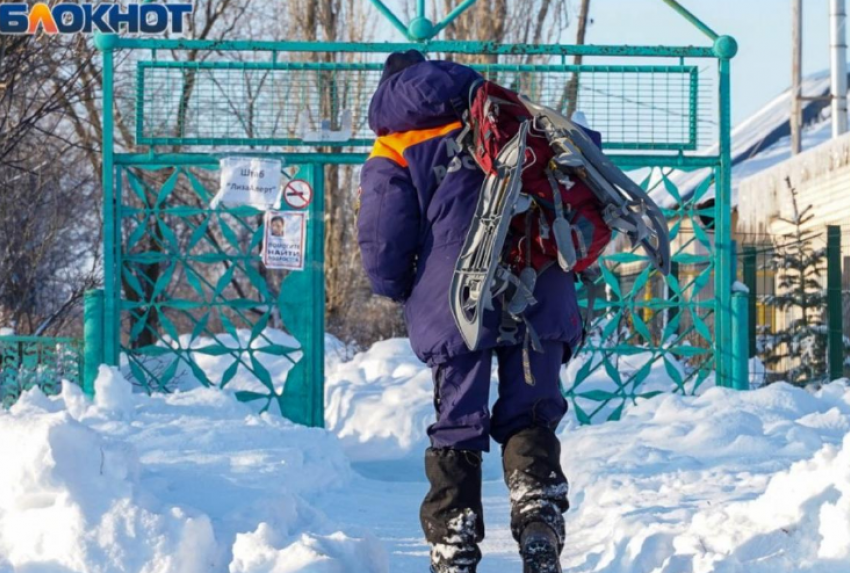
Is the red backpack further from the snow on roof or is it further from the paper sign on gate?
the snow on roof

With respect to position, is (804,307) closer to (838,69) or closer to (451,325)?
(451,325)

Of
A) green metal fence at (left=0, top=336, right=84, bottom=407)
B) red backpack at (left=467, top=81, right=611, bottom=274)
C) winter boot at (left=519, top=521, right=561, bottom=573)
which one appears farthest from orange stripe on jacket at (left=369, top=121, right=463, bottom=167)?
green metal fence at (left=0, top=336, right=84, bottom=407)

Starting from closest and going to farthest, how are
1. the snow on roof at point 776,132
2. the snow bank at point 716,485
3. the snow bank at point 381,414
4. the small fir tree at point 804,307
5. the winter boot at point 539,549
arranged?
1. the winter boot at point 539,549
2. the snow bank at point 716,485
3. the snow bank at point 381,414
4. the small fir tree at point 804,307
5. the snow on roof at point 776,132

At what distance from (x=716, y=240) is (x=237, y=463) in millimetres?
4455

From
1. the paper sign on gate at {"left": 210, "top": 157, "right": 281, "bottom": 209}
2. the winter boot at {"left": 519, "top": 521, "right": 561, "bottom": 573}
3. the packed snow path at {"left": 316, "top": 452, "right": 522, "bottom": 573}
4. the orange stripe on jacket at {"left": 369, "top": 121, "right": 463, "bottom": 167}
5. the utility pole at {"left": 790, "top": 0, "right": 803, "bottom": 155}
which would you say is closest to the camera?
the winter boot at {"left": 519, "top": 521, "right": 561, "bottom": 573}

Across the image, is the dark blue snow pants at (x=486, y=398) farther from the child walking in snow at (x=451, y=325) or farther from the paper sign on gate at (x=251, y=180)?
the paper sign on gate at (x=251, y=180)

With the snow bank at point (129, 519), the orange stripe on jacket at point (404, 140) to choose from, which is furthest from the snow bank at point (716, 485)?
the orange stripe on jacket at point (404, 140)

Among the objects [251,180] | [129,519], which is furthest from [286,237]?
[129,519]

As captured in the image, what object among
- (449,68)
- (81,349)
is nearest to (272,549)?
(449,68)

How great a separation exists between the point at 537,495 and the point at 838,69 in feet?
74.1

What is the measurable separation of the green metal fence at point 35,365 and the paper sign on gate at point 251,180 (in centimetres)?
153

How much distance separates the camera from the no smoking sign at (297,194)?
9.66m

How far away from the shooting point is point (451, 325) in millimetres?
4066

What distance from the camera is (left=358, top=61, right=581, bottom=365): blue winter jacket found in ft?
13.5
